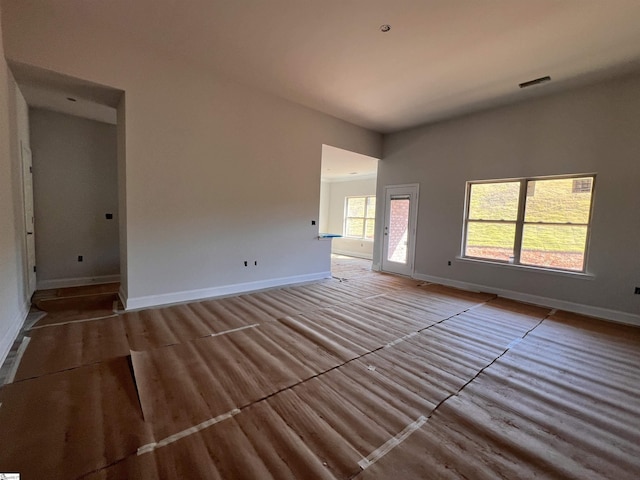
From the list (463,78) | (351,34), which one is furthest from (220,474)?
(463,78)

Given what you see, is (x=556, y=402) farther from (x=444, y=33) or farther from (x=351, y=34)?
(x=351, y=34)

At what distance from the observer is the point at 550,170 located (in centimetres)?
435

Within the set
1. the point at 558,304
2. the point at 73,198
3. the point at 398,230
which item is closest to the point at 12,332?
the point at 73,198

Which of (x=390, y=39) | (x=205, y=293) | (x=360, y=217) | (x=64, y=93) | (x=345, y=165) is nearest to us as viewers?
(x=390, y=39)

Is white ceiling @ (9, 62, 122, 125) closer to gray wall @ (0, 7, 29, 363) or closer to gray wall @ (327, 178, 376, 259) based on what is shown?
gray wall @ (0, 7, 29, 363)

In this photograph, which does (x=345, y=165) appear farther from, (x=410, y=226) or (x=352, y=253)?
(x=352, y=253)

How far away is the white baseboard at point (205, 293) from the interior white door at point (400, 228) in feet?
7.03

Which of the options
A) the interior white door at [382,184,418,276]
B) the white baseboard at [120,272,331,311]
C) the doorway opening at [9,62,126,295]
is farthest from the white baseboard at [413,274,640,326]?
the doorway opening at [9,62,126,295]

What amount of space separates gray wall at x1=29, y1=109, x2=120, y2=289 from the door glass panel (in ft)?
18.7

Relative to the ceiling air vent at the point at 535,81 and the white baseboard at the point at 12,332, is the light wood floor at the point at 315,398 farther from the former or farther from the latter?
the ceiling air vent at the point at 535,81

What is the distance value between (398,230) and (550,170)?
2952 millimetres

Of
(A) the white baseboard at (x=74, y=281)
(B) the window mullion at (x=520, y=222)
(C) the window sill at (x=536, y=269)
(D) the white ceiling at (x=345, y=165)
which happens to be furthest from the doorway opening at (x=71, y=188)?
(B) the window mullion at (x=520, y=222)

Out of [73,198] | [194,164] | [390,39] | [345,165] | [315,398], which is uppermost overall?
[390,39]

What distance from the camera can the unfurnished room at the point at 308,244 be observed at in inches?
64.6
